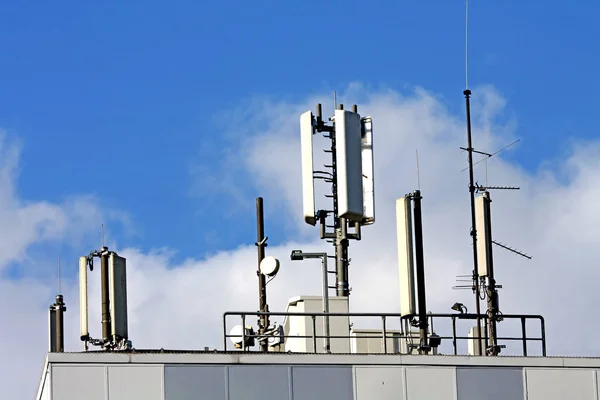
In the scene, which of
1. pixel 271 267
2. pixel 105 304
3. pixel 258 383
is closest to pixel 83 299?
pixel 105 304

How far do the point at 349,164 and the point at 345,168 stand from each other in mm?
228

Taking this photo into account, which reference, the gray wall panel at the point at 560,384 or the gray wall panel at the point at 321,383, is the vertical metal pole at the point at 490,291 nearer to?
the gray wall panel at the point at 560,384

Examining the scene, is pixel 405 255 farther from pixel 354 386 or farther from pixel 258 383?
pixel 258 383

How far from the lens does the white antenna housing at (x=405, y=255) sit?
139ft

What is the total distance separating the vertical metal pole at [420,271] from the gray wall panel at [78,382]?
8.27 m

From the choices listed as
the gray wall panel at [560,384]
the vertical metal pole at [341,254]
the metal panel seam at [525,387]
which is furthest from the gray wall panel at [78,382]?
the vertical metal pole at [341,254]

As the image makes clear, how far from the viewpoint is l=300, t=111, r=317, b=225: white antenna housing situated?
4828 cm

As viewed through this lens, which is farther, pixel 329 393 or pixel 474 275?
pixel 474 275

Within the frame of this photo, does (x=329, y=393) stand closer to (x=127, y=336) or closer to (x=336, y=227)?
(x=127, y=336)

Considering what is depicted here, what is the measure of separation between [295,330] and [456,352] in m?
6.88

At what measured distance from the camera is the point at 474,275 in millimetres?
50781

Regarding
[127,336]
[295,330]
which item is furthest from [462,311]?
[127,336]

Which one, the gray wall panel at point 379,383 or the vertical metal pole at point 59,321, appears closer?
the gray wall panel at point 379,383

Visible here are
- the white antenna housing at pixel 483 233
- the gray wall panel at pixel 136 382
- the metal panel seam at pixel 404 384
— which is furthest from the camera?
the white antenna housing at pixel 483 233
